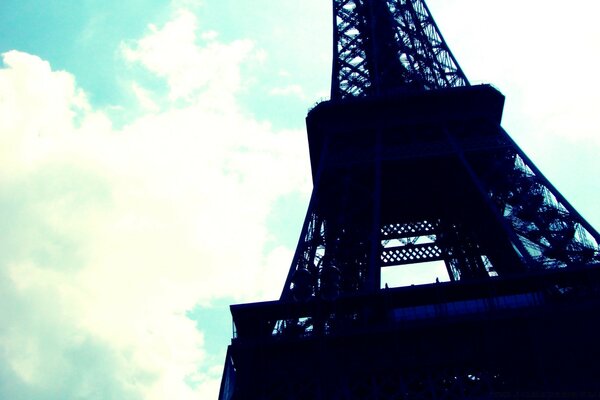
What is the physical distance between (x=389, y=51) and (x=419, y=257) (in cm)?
1507

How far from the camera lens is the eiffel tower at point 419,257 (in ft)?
86.1

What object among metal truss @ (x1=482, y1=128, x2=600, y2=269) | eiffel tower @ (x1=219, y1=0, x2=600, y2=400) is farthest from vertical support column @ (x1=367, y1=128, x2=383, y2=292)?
metal truss @ (x1=482, y1=128, x2=600, y2=269)

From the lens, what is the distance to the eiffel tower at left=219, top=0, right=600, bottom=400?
2625 cm

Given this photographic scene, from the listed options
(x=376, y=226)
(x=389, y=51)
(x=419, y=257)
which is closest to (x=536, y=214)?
(x=376, y=226)

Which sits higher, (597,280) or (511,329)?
(597,280)

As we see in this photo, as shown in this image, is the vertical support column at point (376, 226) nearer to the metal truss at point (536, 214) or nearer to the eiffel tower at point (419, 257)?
the eiffel tower at point (419, 257)

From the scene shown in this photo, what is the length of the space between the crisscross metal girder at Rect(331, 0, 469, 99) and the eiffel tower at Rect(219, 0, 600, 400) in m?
0.14

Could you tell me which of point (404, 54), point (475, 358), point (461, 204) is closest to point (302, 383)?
point (475, 358)

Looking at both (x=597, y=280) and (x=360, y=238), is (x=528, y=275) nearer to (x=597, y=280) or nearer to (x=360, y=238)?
(x=597, y=280)

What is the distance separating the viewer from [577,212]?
104ft

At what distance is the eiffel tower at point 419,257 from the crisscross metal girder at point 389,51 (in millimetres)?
144

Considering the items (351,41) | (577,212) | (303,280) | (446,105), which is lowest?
(303,280)

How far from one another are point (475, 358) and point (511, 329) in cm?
190

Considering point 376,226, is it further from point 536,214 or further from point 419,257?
point 419,257
